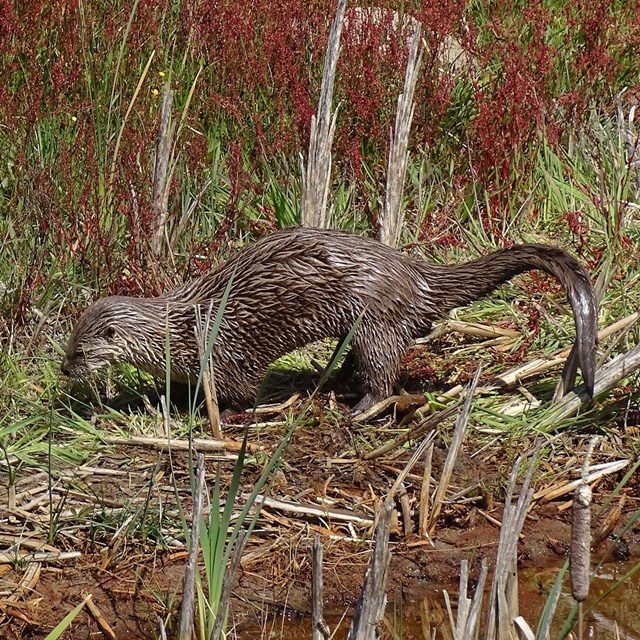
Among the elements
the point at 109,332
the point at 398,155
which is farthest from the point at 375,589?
the point at 398,155

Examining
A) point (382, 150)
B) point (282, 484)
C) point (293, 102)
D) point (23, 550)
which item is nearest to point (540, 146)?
point (382, 150)

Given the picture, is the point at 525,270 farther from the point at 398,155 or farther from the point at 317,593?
the point at 317,593

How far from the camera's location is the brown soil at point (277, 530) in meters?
3.61

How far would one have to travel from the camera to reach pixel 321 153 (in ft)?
17.4

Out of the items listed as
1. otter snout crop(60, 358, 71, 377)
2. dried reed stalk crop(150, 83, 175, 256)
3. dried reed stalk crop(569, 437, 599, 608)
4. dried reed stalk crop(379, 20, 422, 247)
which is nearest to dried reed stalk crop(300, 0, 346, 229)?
dried reed stalk crop(379, 20, 422, 247)

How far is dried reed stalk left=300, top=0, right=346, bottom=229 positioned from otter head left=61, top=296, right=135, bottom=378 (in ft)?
3.56

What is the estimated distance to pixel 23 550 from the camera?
3801 millimetres

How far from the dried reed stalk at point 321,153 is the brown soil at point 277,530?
1.17 m

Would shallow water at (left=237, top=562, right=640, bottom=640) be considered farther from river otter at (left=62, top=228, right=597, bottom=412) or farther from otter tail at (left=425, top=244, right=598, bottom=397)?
river otter at (left=62, top=228, right=597, bottom=412)

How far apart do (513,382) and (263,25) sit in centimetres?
268

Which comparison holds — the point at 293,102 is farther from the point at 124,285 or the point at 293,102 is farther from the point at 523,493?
the point at 523,493

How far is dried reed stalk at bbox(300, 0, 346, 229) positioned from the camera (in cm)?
531

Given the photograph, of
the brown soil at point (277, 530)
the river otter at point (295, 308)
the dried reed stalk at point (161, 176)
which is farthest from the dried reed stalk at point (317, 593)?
the dried reed stalk at point (161, 176)

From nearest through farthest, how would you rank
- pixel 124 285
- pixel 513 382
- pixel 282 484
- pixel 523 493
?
1. pixel 523 493
2. pixel 282 484
3. pixel 513 382
4. pixel 124 285
